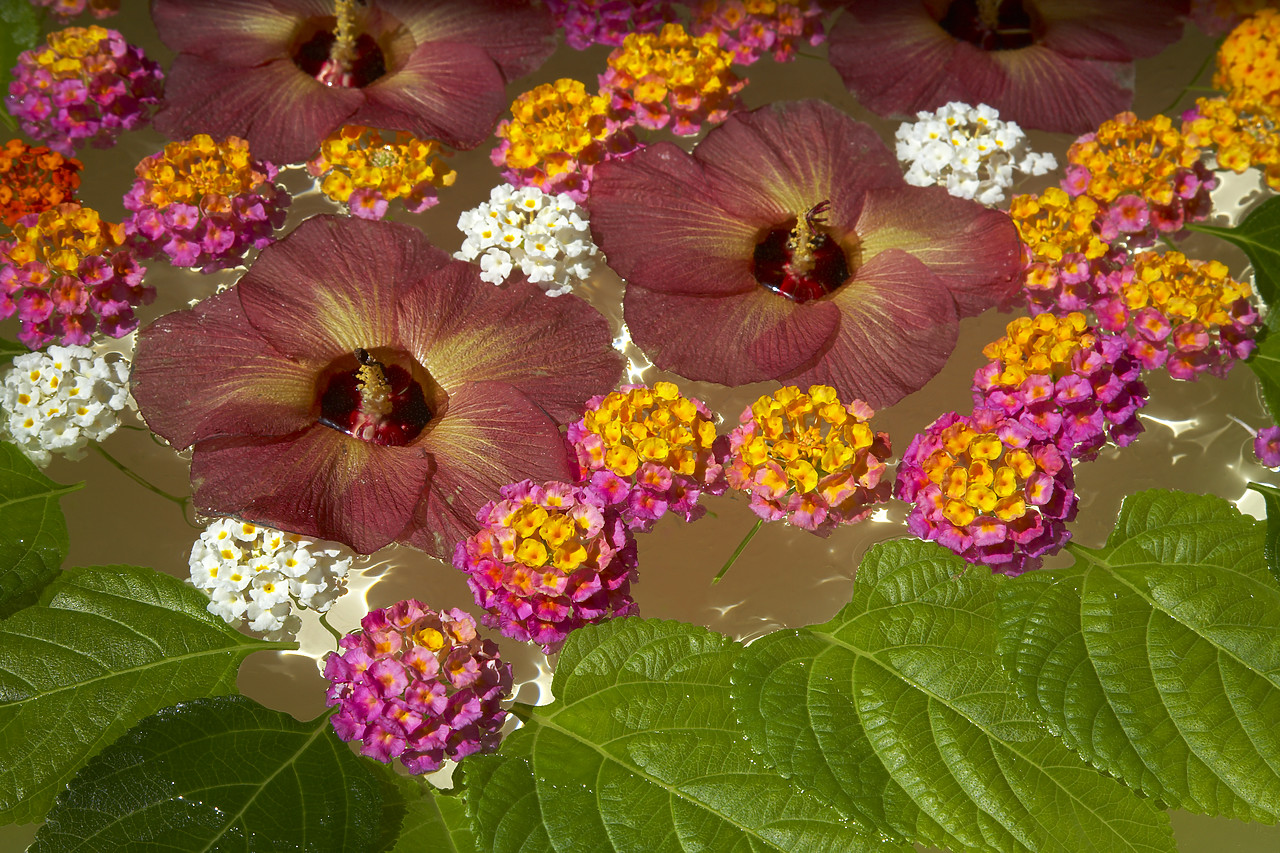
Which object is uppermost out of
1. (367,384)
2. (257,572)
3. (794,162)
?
(794,162)

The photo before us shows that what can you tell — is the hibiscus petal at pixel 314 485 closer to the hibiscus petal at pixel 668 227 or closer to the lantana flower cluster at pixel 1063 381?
the hibiscus petal at pixel 668 227

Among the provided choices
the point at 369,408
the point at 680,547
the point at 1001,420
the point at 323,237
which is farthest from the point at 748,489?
the point at 323,237

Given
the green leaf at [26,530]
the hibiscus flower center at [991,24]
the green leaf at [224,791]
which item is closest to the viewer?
the green leaf at [224,791]

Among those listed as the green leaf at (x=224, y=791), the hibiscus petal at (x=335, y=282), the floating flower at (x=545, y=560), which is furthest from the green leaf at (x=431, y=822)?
the hibiscus petal at (x=335, y=282)

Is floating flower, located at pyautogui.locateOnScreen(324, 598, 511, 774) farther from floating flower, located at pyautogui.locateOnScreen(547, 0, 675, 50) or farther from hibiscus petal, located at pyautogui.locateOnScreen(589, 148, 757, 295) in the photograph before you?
floating flower, located at pyautogui.locateOnScreen(547, 0, 675, 50)

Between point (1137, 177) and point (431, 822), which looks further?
point (1137, 177)

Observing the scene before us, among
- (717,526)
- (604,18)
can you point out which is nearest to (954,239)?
(717,526)

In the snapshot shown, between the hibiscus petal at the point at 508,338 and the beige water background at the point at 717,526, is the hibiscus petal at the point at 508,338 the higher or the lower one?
the higher one

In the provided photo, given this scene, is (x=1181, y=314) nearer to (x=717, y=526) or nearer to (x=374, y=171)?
(x=717, y=526)
